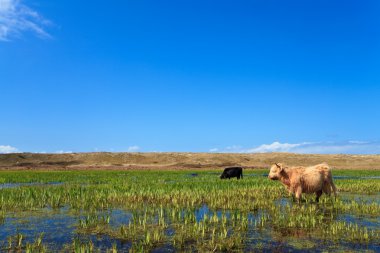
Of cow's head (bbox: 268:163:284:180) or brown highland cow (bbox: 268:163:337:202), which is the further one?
cow's head (bbox: 268:163:284:180)

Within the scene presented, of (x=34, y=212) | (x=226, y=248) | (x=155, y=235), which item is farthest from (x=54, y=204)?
(x=226, y=248)

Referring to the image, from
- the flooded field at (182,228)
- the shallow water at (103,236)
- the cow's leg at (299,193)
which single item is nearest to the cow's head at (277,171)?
the cow's leg at (299,193)

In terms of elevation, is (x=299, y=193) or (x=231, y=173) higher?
(x=231, y=173)

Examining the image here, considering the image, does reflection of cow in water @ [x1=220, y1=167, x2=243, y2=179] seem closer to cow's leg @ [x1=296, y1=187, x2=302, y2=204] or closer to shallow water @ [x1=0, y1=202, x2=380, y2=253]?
cow's leg @ [x1=296, y1=187, x2=302, y2=204]

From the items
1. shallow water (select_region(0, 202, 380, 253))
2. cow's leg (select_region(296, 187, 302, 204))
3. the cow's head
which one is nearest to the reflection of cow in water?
the cow's head

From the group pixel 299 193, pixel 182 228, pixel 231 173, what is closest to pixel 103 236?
pixel 182 228

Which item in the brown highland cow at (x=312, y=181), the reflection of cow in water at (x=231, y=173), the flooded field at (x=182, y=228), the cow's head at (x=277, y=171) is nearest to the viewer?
the flooded field at (x=182, y=228)

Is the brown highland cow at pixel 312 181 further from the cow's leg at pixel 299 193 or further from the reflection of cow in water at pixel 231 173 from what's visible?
the reflection of cow in water at pixel 231 173

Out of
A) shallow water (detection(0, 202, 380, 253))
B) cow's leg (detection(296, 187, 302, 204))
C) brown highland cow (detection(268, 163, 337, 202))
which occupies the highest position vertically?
brown highland cow (detection(268, 163, 337, 202))

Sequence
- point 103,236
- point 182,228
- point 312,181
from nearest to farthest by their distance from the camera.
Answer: point 103,236
point 182,228
point 312,181

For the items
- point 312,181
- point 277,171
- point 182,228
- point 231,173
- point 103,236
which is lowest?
point 103,236

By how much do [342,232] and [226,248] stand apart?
3.61 meters

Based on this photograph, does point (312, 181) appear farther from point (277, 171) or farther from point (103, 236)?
point (103, 236)

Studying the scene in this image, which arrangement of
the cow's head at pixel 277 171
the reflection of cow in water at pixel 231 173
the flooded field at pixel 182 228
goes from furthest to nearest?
the reflection of cow in water at pixel 231 173 < the cow's head at pixel 277 171 < the flooded field at pixel 182 228
